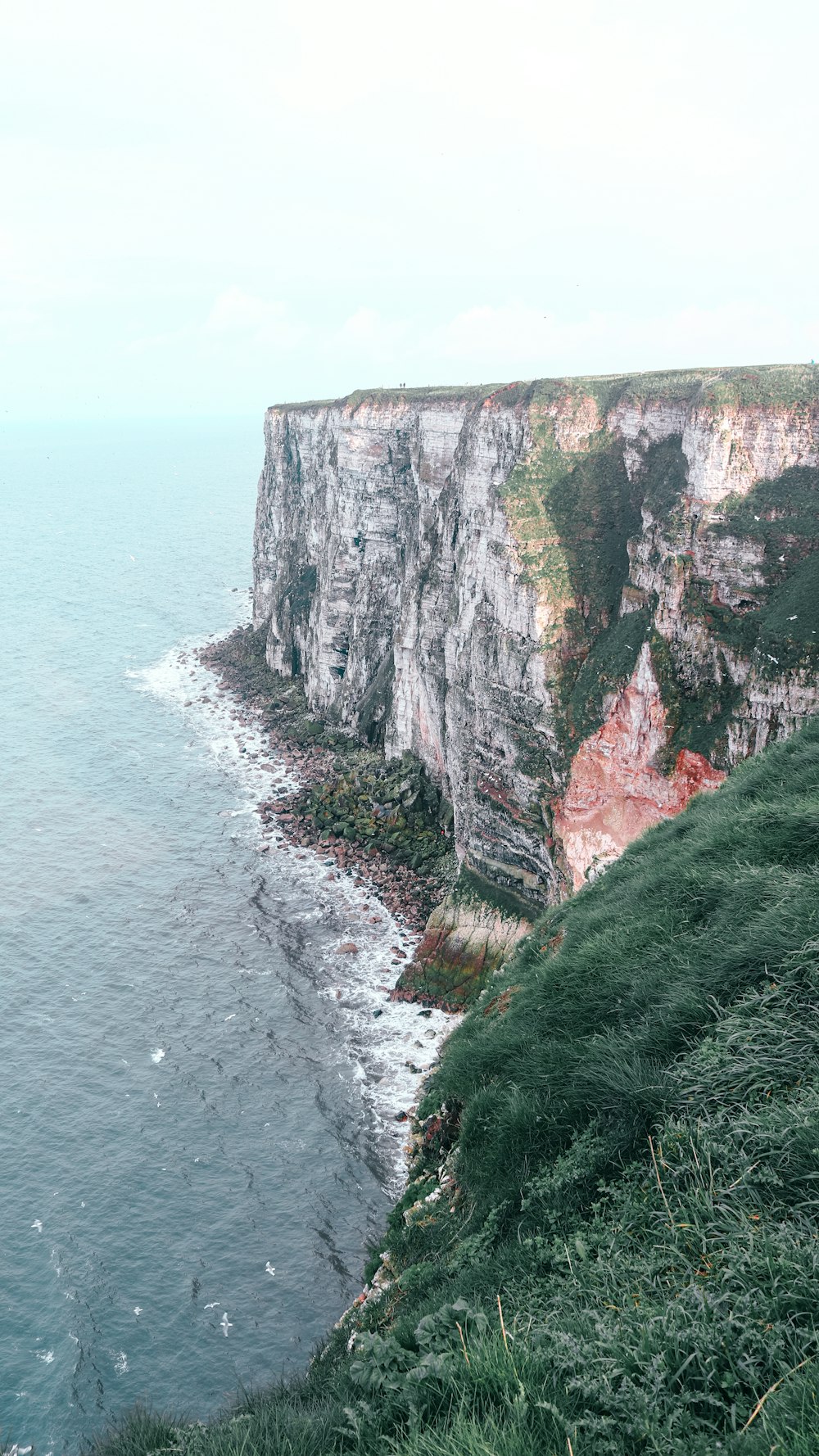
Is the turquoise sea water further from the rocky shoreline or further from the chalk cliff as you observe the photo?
the chalk cliff

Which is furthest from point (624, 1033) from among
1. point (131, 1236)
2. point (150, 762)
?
point (150, 762)

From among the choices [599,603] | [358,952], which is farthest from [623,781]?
[358,952]

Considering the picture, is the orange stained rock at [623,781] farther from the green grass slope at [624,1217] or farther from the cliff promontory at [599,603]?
the green grass slope at [624,1217]

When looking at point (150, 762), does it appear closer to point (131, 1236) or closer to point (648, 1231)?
point (131, 1236)

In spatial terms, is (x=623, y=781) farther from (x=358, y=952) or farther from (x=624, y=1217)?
(x=624, y=1217)

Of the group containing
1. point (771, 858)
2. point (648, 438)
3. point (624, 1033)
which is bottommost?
point (624, 1033)
